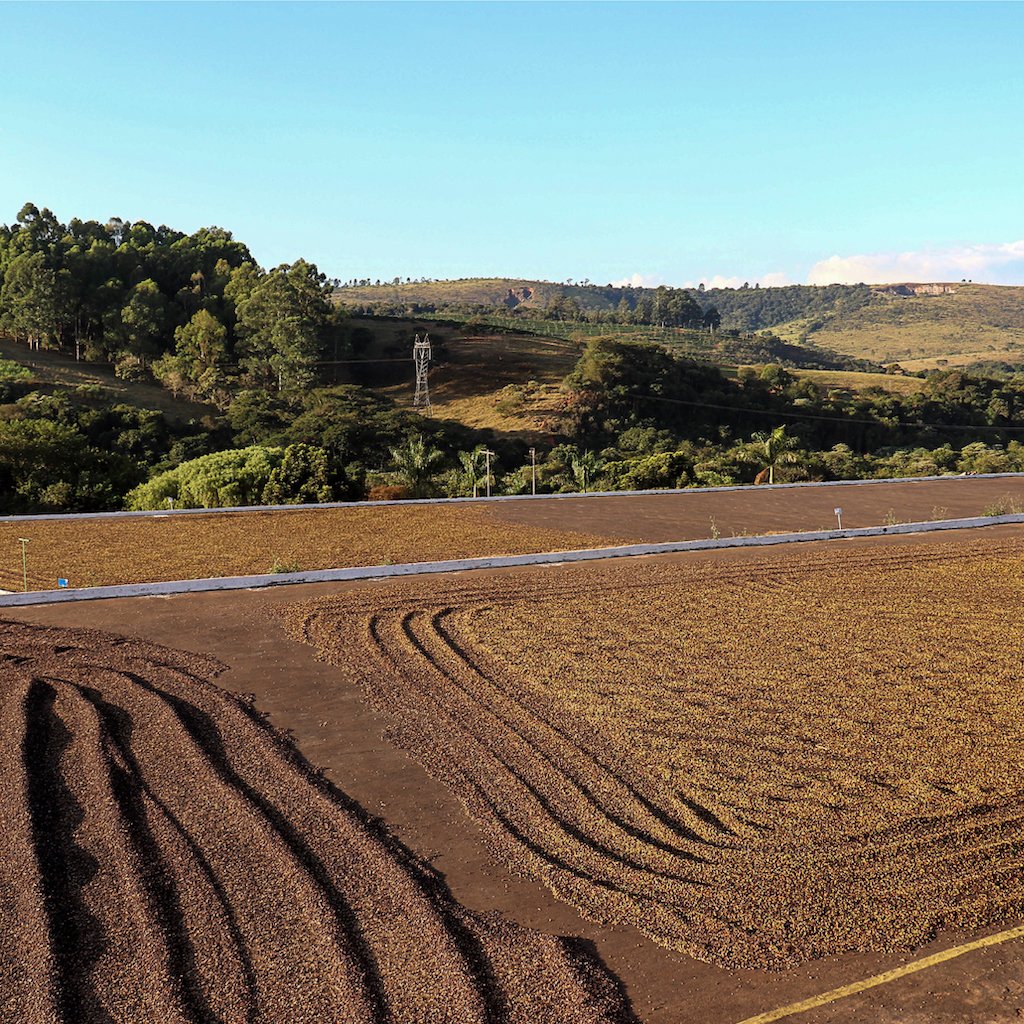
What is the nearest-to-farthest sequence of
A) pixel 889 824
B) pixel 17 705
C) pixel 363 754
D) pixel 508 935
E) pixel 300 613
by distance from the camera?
pixel 508 935
pixel 889 824
pixel 363 754
pixel 17 705
pixel 300 613

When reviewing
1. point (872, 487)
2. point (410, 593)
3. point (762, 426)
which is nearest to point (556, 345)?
point (762, 426)

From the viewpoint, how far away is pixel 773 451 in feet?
125

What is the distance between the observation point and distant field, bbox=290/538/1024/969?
7055 mm

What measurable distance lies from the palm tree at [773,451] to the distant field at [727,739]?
20898mm

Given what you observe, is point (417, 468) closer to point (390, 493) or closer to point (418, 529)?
point (390, 493)

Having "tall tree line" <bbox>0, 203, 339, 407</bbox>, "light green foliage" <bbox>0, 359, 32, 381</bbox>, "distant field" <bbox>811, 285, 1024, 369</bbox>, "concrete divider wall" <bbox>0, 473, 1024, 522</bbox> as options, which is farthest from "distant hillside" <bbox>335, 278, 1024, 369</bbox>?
"concrete divider wall" <bbox>0, 473, 1024, 522</bbox>

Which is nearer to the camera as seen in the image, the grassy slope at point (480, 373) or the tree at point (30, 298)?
the grassy slope at point (480, 373)

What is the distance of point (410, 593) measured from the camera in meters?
16.4

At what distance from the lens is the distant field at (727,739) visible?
7.05m

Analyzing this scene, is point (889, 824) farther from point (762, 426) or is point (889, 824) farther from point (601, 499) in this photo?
point (762, 426)

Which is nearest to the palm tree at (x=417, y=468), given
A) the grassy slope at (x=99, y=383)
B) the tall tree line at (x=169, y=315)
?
the grassy slope at (x=99, y=383)

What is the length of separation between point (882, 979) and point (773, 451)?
3333cm

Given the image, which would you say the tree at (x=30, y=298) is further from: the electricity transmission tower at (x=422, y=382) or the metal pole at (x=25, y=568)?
the metal pole at (x=25, y=568)

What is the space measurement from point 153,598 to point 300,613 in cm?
294
